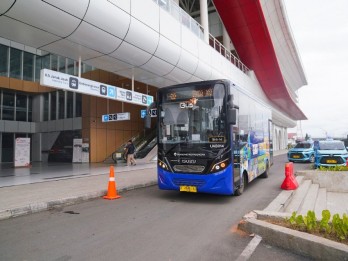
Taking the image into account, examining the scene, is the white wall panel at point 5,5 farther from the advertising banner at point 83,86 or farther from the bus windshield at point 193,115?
the bus windshield at point 193,115

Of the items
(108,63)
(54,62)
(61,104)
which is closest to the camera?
(108,63)

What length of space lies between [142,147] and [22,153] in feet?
30.3

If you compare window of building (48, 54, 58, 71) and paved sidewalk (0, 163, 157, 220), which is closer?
paved sidewalk (0, 163, 157, 220)

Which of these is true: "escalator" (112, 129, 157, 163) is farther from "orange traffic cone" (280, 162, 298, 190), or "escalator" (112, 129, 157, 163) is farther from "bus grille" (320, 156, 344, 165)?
"orange traffic cone" (280, 162, 298, 190)

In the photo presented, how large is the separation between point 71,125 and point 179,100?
19429mm

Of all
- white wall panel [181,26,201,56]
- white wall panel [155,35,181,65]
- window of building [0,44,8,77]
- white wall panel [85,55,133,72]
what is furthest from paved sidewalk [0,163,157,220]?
window of building [0,44,8,77]

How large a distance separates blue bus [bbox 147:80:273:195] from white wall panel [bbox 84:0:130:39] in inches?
159

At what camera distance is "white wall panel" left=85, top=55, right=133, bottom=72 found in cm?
1253

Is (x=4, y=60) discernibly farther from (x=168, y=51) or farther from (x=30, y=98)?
(x=168, y=51)

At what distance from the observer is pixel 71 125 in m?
25.2

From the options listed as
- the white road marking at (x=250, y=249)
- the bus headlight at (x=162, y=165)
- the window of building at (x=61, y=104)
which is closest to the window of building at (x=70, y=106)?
the window of building at (x=61, y=104)

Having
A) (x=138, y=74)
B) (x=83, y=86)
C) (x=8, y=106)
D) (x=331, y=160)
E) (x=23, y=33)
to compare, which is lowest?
(x=331, y=160)

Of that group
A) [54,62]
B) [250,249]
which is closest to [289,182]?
[250,249]

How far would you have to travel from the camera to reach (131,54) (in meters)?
12.6
